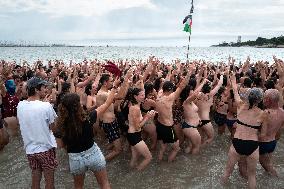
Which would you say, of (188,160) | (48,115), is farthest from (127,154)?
(48,115)

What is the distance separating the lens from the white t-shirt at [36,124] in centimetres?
498

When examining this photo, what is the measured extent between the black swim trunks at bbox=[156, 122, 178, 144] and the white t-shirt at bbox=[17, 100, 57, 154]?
342cm

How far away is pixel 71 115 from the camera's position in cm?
473

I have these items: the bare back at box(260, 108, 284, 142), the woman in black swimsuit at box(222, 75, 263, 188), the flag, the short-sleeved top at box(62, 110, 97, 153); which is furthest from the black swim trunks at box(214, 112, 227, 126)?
the flag

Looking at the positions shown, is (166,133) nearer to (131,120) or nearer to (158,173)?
(158,173)

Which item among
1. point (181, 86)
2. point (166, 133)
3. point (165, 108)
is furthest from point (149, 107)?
point (181, 86)

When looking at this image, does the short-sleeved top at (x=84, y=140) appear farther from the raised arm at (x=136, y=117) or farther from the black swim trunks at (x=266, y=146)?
the black swim trunks at (x=266, y=146)

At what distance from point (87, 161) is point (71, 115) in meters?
0.70

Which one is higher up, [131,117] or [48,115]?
[48,115]

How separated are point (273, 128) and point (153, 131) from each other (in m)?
2.86

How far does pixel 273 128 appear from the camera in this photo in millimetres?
6777

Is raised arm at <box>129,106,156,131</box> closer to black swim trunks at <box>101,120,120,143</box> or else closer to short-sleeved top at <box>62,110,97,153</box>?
black swim trunks at <box>101,120,120,143</box>

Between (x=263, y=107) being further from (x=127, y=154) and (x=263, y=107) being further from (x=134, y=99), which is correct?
(x=127, y=154)

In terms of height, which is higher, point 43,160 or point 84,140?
point 84,140
